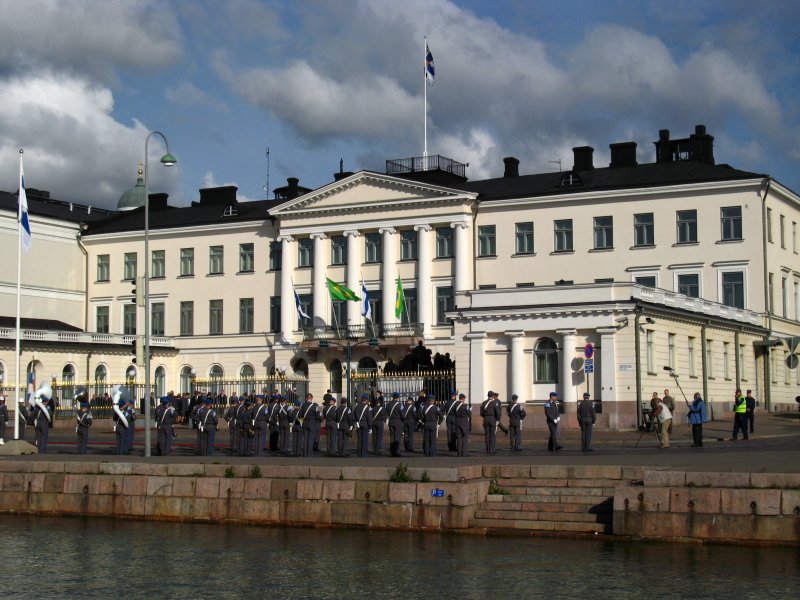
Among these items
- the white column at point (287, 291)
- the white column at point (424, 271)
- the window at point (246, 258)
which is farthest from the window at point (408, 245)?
the window at point (246, 258)

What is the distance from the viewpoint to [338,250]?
7262 centimetres

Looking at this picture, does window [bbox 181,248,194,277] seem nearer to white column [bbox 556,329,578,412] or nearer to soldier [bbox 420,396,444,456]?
white column [bbox 556,329,578,412]

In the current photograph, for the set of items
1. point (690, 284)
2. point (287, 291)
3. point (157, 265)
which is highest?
point (157, 265)

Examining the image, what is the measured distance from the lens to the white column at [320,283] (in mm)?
71938

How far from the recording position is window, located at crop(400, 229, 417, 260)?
7000 cm

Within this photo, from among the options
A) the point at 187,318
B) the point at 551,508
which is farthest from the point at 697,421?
the point at 187,318

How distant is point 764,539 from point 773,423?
100ft

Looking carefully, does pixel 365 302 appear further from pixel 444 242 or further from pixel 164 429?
pixel 164 429

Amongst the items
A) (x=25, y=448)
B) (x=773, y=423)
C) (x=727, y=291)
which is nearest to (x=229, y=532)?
(x=25, y=448)

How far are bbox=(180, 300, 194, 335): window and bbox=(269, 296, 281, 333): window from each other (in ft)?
18.7

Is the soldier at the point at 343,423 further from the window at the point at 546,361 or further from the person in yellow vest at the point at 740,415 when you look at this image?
the window at the point at 546,361

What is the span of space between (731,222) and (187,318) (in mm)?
33540

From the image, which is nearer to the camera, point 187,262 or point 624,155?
point 624,155

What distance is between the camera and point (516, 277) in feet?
221
